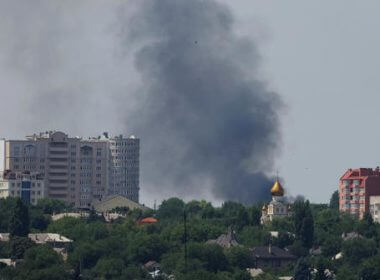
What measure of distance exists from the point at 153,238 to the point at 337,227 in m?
22.1

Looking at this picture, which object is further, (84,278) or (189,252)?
(189,252)

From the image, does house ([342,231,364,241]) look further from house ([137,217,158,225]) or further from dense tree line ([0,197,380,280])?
house ([137,217,158,225])

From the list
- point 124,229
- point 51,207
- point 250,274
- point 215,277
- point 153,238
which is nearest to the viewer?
point 215,277

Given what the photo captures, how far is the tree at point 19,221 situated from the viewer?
539ft

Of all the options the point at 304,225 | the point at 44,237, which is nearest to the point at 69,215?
the point at 44,237

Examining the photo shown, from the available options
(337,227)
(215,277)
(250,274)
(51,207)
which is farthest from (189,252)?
(51,207)

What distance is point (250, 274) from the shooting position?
14538 cm

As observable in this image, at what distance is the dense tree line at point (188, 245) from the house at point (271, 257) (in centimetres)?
77

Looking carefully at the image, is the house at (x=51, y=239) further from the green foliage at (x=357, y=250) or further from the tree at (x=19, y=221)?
the green foliage at (x=357, y=250)

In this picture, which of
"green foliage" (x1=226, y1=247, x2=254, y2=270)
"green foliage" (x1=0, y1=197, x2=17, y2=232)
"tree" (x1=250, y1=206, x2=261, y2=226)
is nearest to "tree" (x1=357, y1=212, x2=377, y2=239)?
"tree" (x1=250, y1=206, x2=261, y2=226)

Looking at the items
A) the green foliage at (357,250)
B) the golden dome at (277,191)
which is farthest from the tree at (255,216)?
the green foliage at (357,250)

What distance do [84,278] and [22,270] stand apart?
3846 millimetres

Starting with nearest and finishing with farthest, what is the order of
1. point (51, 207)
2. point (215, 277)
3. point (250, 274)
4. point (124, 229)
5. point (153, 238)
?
1. point (215, 277)
2. point (250, 274)
3. point (153, 238)
4. point (124, 229)
5. point (51, 207)

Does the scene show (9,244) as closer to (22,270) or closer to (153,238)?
(153,238)
